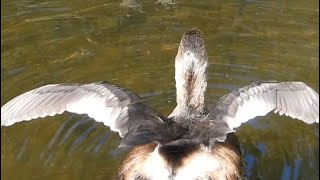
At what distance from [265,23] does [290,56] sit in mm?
917

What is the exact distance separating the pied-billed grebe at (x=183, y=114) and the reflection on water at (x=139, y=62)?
593 mm

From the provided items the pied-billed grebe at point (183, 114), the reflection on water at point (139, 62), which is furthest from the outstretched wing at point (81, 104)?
the reflection on water at point (139, 62)

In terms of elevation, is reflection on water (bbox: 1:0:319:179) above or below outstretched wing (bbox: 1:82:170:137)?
below

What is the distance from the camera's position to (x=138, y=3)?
10.2 m

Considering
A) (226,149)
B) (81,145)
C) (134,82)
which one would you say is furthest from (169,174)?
(134,82)

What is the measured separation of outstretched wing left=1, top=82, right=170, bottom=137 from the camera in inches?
260

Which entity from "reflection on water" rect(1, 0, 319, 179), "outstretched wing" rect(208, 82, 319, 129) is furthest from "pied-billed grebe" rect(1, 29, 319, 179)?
"reflection on water" rect(1, 0, 319, 179)

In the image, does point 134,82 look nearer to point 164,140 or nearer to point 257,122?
point 257,122

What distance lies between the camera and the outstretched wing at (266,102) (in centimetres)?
643

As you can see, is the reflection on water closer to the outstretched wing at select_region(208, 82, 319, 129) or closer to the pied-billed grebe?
the pied-billed grebe

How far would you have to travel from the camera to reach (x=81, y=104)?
22.5 ft

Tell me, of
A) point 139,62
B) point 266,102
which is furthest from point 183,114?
point 139,62

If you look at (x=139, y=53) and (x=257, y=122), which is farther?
(x=139, y=53)

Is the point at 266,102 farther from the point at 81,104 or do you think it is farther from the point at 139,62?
the point at 139,62
